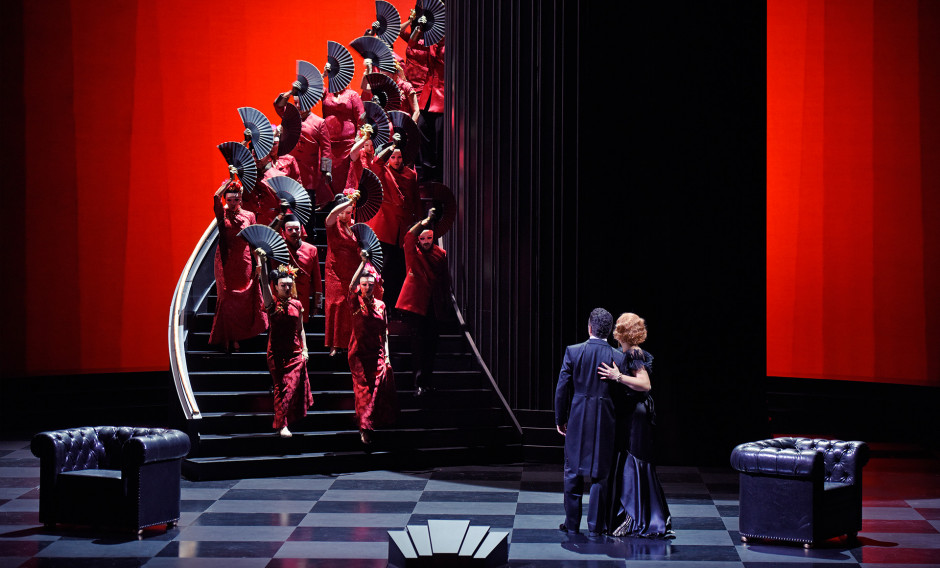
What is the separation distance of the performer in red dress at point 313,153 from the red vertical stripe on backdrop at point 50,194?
2787mm

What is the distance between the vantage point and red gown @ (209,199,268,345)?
919cm

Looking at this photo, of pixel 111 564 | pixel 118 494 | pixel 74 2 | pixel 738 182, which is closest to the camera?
pixel 111 564

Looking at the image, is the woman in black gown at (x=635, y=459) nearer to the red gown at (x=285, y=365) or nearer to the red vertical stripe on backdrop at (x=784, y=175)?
the red gown at (x=285, y=365)

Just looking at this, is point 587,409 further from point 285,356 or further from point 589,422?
point 285,356

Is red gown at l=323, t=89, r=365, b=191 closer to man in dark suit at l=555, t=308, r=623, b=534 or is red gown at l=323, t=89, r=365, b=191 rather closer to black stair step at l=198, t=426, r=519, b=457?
black stair step at l=198, t=426, r=519, b=457

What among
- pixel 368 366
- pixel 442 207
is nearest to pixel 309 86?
pixel 442 207

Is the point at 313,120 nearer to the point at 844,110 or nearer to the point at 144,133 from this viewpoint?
the point at 144,133

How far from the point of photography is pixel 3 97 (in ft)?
36.0

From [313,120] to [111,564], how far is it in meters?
5.88

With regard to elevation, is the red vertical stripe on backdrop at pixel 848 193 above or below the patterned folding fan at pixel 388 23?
below

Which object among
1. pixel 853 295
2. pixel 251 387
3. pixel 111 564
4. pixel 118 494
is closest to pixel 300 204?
pixel 251 387

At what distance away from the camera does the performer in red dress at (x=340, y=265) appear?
927cm

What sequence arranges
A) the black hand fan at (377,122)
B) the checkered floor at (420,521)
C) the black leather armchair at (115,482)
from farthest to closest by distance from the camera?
the black hand fan at (377,122)
the black leather armchair at (115,482)
the checkered floor at (420,521)

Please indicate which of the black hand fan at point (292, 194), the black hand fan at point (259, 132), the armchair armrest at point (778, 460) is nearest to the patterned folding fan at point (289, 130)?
the black hand fan at point (259, 132)
